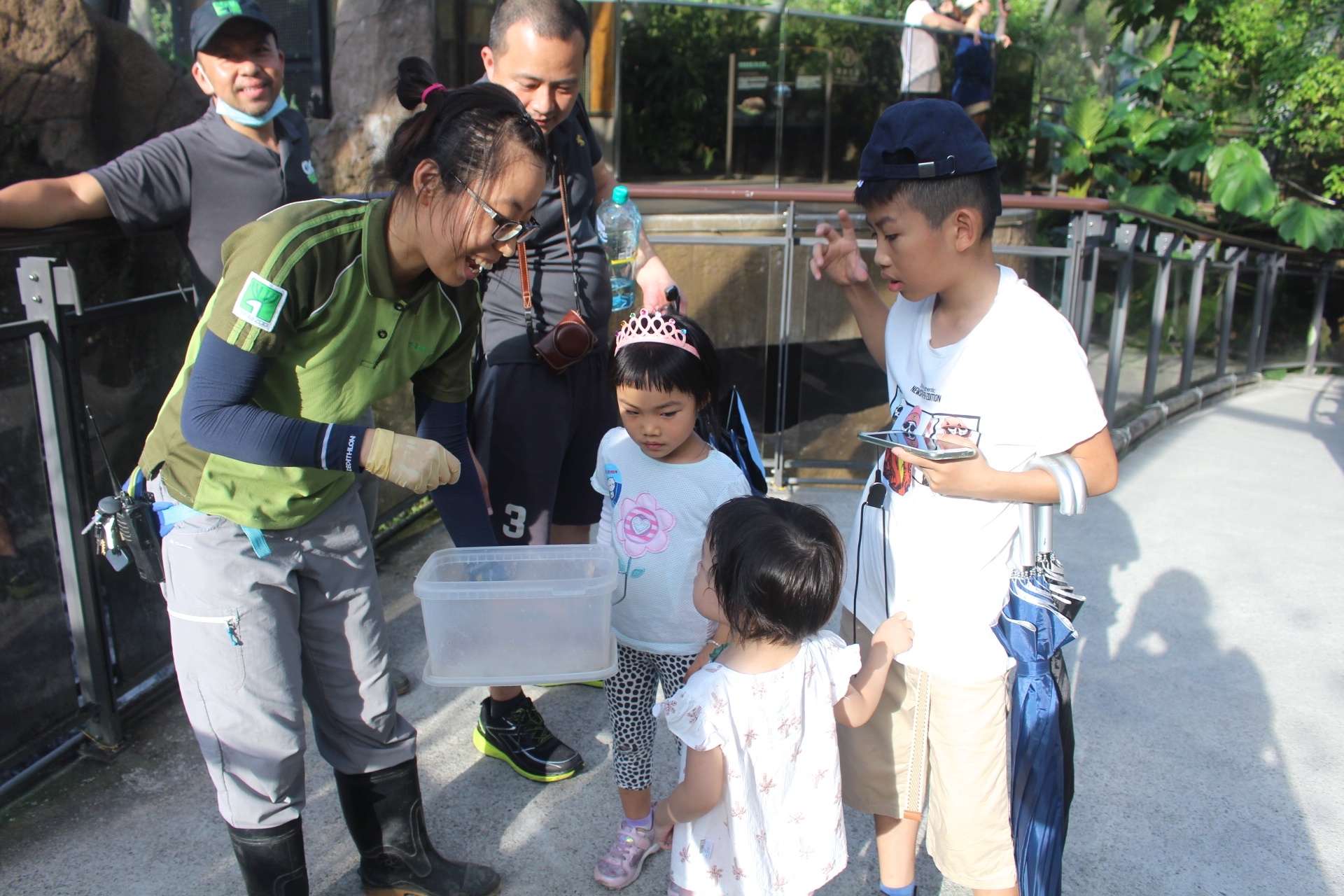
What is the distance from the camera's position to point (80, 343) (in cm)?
259

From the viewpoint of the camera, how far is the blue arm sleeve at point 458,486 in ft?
7.14

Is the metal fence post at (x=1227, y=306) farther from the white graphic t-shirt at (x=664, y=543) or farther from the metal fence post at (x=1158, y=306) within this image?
the white graphic t-shirt at (x=664, y=543)

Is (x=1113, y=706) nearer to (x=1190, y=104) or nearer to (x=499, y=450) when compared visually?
(x=499, y=450)

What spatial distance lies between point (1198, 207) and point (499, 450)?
10710 millimetres

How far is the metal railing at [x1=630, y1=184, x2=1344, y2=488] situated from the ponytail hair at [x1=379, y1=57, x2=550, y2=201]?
8.31 feet

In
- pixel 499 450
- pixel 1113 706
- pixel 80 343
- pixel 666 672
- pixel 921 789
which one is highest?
pixel 80 343

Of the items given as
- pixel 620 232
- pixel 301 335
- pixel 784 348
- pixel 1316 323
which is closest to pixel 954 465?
pixel 301 335

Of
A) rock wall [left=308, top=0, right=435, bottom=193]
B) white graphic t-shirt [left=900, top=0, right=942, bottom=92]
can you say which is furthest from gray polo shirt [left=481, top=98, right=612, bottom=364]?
white graphic t-shirt [left=900, top=0, right=942, bottom=92]

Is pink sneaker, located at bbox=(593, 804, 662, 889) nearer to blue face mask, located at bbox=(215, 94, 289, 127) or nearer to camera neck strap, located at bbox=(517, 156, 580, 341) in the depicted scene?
camera neck strap, located at bbox=(517, 156, 580, 341)

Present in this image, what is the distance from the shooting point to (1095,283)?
5.31 metres

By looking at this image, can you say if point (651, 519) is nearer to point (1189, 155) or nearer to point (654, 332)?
point (654, 332)

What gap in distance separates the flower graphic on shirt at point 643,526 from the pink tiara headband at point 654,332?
35 centimetres

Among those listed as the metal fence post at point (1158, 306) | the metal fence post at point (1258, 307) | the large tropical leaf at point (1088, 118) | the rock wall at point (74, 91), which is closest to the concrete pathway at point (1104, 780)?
the metal fence post at point (1158, 306)

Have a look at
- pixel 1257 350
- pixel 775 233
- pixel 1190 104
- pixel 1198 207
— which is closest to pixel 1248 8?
pixel 1190 104
